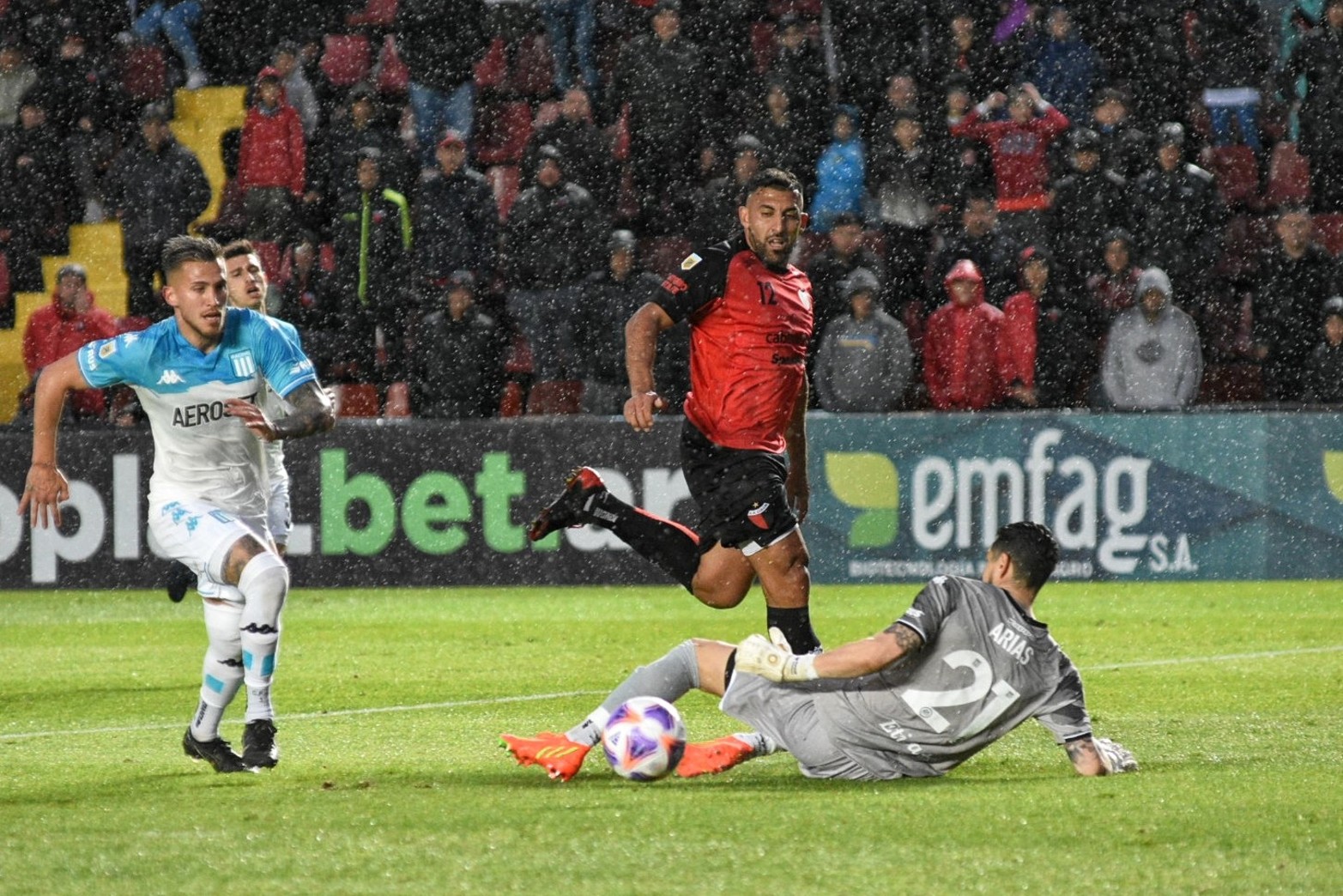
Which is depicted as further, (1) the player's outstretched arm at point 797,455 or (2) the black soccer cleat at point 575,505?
(2) the black soccer cleat at point 575,505

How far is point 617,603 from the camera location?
1405cm

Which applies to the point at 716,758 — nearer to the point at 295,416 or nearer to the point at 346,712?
the point at 295,416

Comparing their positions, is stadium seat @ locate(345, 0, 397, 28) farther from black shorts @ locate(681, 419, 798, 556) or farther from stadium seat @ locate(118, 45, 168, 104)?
black shorts @ locate(681, 419, 798, 556)

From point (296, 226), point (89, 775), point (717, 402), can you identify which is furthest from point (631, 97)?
point (89, 775)

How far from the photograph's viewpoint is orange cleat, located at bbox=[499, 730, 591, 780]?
648 cm

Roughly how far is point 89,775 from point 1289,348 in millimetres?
11095

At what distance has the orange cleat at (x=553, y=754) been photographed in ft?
21.3

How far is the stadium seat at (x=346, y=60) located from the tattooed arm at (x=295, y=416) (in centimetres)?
1117

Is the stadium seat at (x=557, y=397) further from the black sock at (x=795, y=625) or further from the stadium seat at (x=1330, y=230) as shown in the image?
the black sock at (x=795, y=625)

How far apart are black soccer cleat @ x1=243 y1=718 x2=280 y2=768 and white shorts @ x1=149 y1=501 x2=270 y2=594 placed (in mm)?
516

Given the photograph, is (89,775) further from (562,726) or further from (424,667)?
(424,667)

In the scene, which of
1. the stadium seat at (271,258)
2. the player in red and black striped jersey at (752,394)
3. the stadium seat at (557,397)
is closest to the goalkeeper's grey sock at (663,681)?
the player in red and black striped jersey at (752,394)

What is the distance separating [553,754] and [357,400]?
9.73 meters

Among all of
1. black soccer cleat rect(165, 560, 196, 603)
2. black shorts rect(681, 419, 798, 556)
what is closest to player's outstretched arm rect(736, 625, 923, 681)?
black shorts rect(681, 419, 798, 556)
